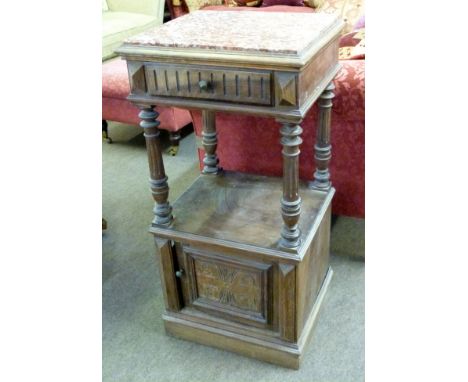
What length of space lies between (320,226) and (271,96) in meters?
0.52

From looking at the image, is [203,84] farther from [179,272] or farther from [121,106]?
[121,106]

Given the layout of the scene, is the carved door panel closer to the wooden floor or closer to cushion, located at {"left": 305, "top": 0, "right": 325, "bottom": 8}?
the wooden floor

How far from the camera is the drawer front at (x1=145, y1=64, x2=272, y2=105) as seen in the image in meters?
1.08

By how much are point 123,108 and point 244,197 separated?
1.48 meters

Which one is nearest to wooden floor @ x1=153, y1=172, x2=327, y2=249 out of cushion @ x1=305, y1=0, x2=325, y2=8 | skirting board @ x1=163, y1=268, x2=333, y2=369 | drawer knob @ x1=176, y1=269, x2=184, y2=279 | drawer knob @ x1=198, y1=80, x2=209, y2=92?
drawer knob @ x1=176, y1=269, x2=184, y2=279

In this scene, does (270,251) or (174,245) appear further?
(174,245)

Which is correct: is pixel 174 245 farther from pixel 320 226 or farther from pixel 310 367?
pixel 310 367

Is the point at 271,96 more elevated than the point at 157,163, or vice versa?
the point at 271,96

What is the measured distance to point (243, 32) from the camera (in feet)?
3.92

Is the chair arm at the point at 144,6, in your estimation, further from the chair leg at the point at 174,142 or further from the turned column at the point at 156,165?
the turned column at the point at 156,165

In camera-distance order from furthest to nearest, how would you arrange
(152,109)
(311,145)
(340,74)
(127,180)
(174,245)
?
(127,180) → (311,145) → (340,74) → (174,245) → (152,109)

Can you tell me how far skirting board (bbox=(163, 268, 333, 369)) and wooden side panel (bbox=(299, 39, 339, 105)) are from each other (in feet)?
2.39

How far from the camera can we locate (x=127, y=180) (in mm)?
2572

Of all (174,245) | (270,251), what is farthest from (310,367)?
(174,245)
